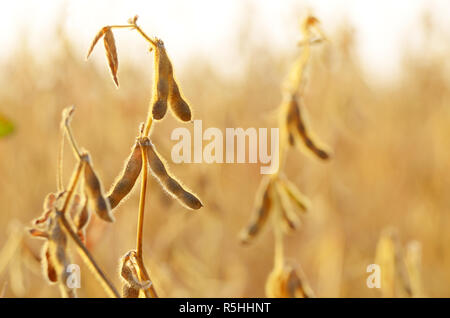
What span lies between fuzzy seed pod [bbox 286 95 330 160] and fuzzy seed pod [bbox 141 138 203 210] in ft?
1.33

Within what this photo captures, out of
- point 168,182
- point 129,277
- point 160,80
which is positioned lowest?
point 129,277

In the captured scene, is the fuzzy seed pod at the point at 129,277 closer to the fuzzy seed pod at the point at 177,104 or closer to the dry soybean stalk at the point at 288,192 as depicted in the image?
the fuzzy seed pod at the point at 177,104

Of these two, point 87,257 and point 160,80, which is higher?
point 160,80

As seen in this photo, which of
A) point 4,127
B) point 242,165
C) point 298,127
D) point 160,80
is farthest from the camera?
point 242,165

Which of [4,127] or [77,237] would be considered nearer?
[77,237]

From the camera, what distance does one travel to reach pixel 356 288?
2283 mm

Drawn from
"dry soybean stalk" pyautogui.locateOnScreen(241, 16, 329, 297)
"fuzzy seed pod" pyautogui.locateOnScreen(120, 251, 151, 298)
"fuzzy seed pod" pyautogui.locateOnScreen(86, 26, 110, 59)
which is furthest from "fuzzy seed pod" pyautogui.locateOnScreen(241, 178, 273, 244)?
"fuzzy seed pod" pyautogui.locateOnScreen(86, 26, 110, 59)

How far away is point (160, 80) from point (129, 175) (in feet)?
0.40

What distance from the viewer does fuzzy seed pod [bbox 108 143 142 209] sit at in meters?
0.75

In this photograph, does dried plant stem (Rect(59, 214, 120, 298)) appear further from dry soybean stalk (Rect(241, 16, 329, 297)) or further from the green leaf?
dry soybean stalk (Rect(241, 16, 329, 297))

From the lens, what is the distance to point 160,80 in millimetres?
718

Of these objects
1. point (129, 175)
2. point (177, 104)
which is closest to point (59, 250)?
point (129, 175)

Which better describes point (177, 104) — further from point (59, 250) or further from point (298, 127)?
point (298, 127)

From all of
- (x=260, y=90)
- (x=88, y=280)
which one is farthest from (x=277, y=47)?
(x=88, y=280)
